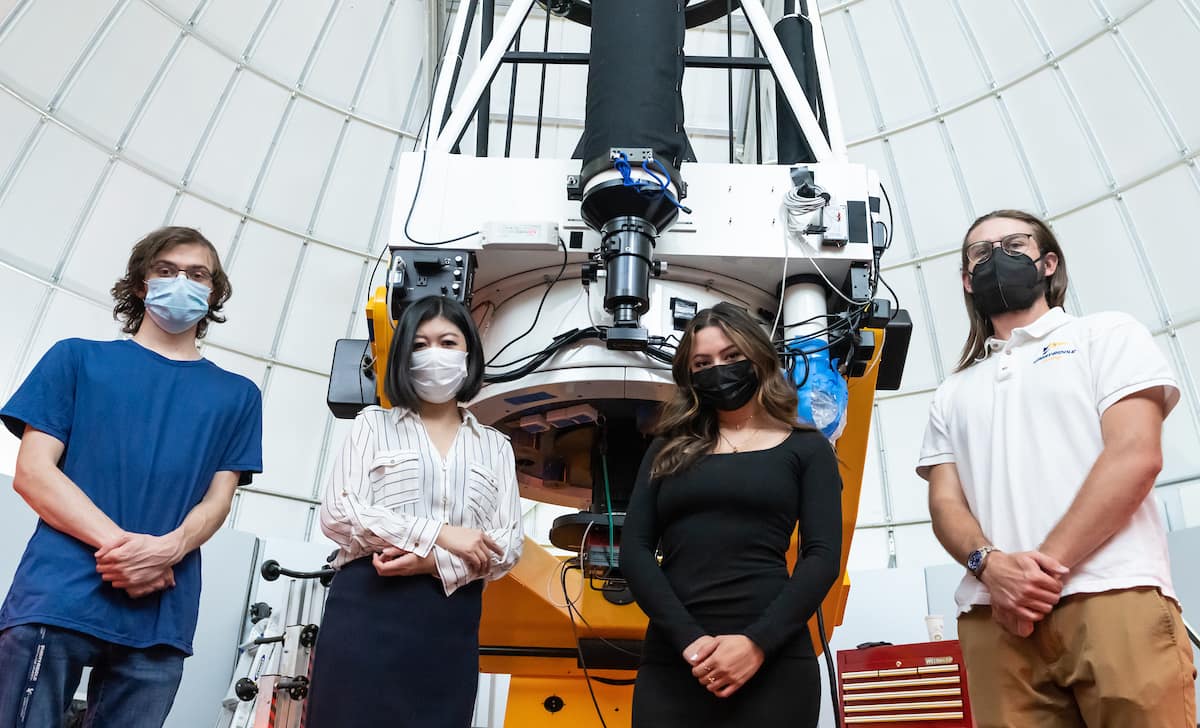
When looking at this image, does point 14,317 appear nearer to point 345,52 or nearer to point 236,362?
point 236,362

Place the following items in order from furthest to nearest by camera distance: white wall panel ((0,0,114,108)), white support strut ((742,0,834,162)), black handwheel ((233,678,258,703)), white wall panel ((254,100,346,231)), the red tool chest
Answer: white wall panel ((254,100,346,231)) < white wall panel ((0,0,114,108)) < the red tool chest < black handwheel ((233,678,258,703)) < white support strut ((742,0,834,162))

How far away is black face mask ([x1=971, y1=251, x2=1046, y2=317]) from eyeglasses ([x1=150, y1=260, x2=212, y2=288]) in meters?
2.38

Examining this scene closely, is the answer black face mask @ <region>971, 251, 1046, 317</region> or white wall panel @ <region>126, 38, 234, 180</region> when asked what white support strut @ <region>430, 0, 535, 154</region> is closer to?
black face mask @ <region>971, 251, 1046, 317</region>

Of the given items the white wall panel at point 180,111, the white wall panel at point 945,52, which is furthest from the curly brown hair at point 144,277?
the white wall panel at point 945,52

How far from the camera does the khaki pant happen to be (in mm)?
2053

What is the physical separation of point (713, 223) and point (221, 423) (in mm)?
2077

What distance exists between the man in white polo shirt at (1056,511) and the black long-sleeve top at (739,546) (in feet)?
1.50

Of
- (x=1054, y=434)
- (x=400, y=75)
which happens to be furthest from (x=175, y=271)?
(x=400, y=75)

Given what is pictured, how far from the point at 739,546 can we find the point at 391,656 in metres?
0.92

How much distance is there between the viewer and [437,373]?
2.70 metres

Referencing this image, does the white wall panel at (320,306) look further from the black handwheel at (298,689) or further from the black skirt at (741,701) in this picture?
the black skirt at (741,701)

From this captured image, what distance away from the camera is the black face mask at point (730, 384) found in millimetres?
2604

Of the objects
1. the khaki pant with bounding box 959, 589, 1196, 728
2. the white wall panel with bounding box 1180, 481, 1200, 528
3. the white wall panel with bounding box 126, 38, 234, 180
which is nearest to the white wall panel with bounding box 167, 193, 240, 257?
the white wall panel with bounding box 126, 38, 234, 180

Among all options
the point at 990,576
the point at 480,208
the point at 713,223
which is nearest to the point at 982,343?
the point at 990,576
